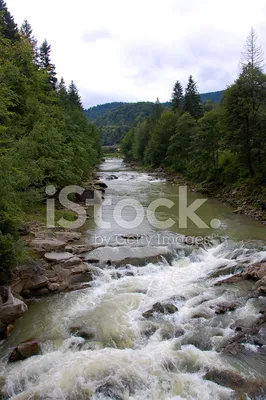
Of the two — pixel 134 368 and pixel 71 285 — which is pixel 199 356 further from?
pixel 71 285

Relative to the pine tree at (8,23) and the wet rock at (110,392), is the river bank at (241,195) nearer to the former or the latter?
the wet rock at (110,392)

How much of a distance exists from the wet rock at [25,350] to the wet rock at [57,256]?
4357 millimetres

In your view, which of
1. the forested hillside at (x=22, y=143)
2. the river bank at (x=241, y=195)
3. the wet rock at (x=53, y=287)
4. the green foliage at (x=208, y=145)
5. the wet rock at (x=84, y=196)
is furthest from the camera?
the green foliage at (x=208, y=145)

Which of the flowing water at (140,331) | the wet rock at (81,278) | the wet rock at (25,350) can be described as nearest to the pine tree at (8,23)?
the flowing water at (140,331)

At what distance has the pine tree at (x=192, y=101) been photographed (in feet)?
176

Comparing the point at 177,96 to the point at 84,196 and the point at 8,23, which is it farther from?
the point at 84,196

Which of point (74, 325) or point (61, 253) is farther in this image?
point (61, 253)

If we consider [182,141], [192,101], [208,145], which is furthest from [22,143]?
[192,101]

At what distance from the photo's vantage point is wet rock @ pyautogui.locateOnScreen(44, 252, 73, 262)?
1176 cm

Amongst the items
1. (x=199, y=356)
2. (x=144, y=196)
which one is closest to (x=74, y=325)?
(x=199, y=356)

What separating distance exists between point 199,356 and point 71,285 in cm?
536

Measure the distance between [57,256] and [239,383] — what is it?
7975mm

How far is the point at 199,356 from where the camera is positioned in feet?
23.8

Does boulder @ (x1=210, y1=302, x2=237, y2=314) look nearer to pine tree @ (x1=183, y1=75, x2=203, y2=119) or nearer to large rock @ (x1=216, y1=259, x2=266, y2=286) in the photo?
large rock @ (x1=216, y1=259, x2=266, y2=286)
